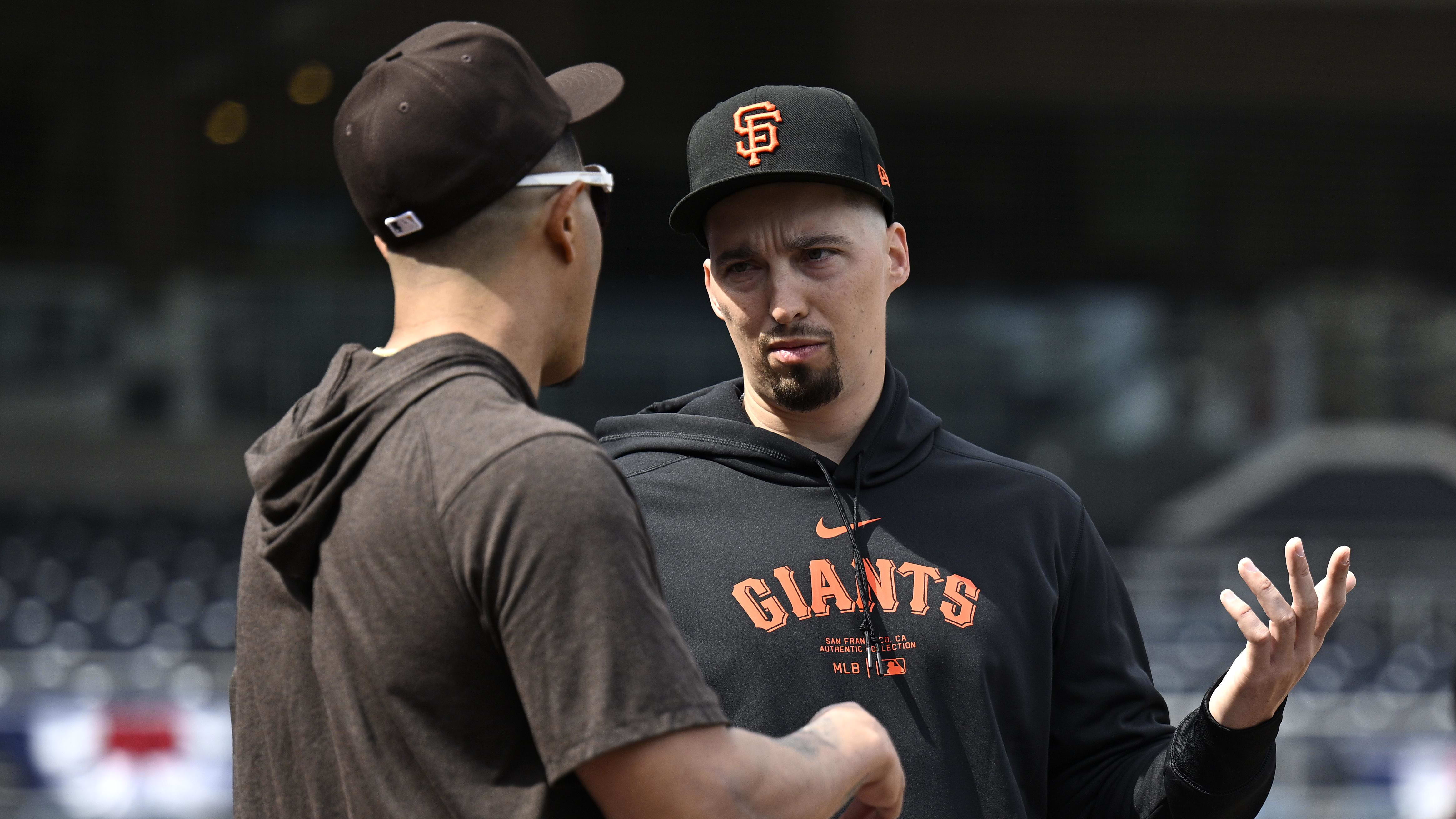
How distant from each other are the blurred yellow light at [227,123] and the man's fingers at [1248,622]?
11.8 meters

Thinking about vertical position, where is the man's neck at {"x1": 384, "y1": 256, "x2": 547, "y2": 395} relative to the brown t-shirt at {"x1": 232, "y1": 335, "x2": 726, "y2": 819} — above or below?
above

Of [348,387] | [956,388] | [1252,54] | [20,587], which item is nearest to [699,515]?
[348,387]

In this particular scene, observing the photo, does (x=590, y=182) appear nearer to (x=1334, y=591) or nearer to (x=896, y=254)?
(x=896, y=254)

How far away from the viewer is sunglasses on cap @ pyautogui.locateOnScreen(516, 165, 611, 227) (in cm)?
134

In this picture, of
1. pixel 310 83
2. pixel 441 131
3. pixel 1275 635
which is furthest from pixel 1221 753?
pixel 310 83

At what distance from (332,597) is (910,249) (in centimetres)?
1193

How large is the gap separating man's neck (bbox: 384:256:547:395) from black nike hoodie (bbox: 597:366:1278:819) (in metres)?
0.66

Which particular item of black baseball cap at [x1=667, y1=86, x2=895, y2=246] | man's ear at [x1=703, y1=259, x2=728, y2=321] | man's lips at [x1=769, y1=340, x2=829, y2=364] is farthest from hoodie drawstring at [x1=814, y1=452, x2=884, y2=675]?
black baseball cap at [x1=667, y1=86, x2=895, y2=246]

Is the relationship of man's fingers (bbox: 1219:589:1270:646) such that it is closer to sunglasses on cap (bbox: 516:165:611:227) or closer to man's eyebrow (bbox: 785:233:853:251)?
man's eyebrow (bbox: 785:233:853:251)

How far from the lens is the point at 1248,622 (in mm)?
1687

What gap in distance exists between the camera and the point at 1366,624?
9.32 metres

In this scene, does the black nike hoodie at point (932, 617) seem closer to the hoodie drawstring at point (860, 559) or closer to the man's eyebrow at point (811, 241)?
the hoodie drawstring at point (860, 559)

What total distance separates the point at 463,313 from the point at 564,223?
132 millimetres

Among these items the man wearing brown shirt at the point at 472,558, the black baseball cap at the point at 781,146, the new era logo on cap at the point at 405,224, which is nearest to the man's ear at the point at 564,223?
the man wearing brown shirt at the point at 472,558
